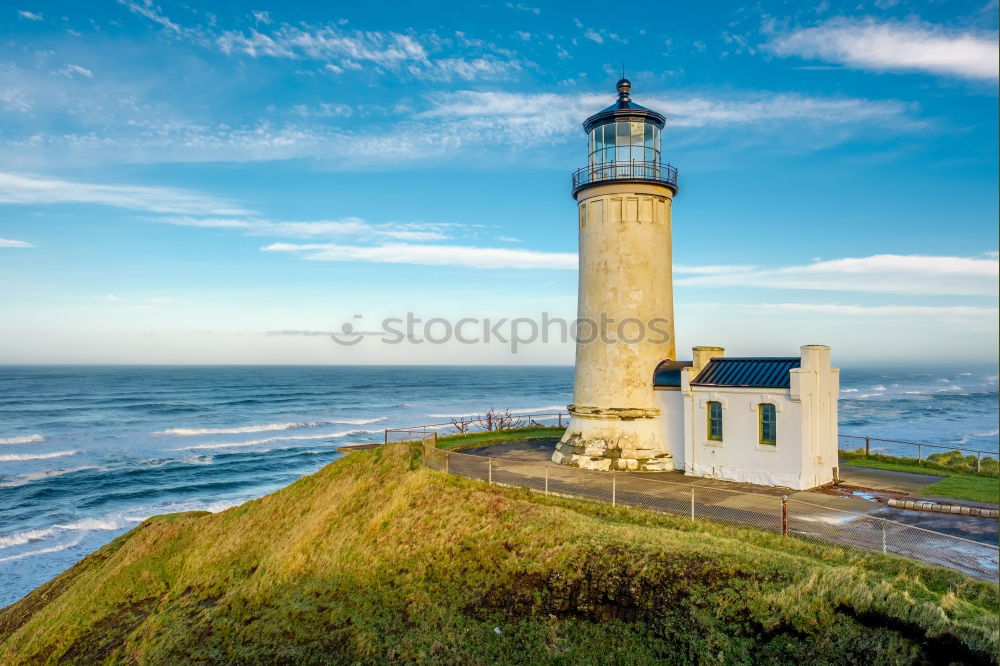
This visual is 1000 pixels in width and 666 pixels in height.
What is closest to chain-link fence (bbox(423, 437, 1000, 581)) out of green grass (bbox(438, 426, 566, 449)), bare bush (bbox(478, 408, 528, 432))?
green grass (bbox(438, 426, 566, 449))

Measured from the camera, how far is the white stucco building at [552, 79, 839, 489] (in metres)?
17.7

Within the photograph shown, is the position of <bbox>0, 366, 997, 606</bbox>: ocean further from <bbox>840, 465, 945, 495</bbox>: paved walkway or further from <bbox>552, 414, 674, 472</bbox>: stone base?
<bbox>840, 465, 945, 495</bbox>: paved walkway

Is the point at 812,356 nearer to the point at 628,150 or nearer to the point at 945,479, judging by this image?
the point at 945,479

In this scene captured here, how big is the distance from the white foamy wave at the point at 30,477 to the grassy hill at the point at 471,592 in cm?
1918

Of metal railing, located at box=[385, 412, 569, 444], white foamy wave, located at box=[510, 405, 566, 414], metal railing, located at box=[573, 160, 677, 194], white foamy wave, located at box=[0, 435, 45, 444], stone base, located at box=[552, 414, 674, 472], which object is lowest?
white foamy wave, located at box=[510, 405, 566, 414]

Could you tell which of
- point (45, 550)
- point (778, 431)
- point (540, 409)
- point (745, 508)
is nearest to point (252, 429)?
point (45, 550)

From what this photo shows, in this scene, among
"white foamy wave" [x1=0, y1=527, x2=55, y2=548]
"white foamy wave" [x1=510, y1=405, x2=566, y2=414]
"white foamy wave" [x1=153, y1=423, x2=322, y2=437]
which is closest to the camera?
"white foamy wave" [x1=0, y1=527, x2=55, y2=548]

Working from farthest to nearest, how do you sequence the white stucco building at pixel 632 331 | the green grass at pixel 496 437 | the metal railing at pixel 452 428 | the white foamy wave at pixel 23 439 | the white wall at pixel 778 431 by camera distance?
1. the white foamy wave at pixel 23 439
2. the metal railing at pixel 452 428
3. the green grass at pixel 496 437
4. the white stucco building at pixel 632 331
5. the white wall at pixel 778 431

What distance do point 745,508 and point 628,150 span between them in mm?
10454

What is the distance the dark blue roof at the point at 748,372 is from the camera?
15945 mm

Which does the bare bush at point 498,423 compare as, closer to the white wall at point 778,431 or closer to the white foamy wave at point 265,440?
the white foamy wave at point 265,440

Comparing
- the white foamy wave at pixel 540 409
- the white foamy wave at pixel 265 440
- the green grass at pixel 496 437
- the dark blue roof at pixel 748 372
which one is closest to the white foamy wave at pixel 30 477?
the white foamy wave at pixel 265 440

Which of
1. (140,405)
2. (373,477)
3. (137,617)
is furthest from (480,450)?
(140,405)

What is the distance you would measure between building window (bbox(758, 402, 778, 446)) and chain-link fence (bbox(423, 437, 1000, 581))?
5.30 ft
